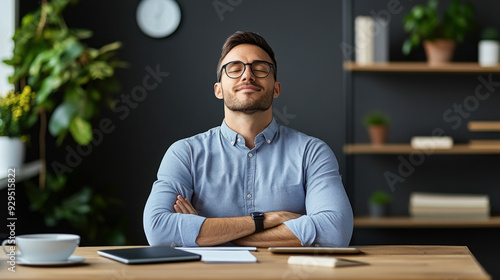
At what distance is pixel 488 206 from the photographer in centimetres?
416

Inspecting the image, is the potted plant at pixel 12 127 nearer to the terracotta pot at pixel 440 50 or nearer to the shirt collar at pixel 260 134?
the shirt collar at pixel 260 134

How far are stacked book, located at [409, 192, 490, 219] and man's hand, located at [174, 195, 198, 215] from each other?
2189mm

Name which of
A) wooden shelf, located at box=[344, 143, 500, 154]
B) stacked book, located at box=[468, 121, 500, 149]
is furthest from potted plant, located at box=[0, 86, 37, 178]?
stacked book, located at box=[468, 121, 500, 149]

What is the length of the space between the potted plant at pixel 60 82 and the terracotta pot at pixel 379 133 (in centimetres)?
161

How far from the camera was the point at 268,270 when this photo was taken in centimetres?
164

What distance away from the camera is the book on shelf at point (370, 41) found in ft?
13.5

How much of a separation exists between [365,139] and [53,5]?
2.05 meters

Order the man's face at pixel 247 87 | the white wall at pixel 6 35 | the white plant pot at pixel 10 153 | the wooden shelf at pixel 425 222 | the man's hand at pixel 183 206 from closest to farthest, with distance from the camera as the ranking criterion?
the man's hand at pixel 183 206 < the man's face at pixel 247 87 < the white plant pot at pixel 10 153 < the white wall at pixel 6 35 < the wooden shelf at pixel 425 222

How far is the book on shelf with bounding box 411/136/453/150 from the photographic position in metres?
4.13

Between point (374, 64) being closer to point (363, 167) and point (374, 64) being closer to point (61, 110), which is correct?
point (363, 167)

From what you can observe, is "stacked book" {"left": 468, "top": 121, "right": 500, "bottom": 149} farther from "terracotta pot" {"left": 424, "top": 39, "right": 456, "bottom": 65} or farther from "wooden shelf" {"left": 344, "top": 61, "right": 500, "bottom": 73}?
"terracotta pot" {"left": 424, "top": 39, "right": 456, "bottom": 65}

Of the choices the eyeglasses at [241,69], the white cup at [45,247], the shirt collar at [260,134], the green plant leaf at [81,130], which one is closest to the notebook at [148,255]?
the white cup at [45,247]

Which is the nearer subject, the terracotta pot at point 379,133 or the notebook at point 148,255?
the notebook at point 148,255

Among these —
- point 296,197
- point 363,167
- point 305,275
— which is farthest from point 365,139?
point 305,275
